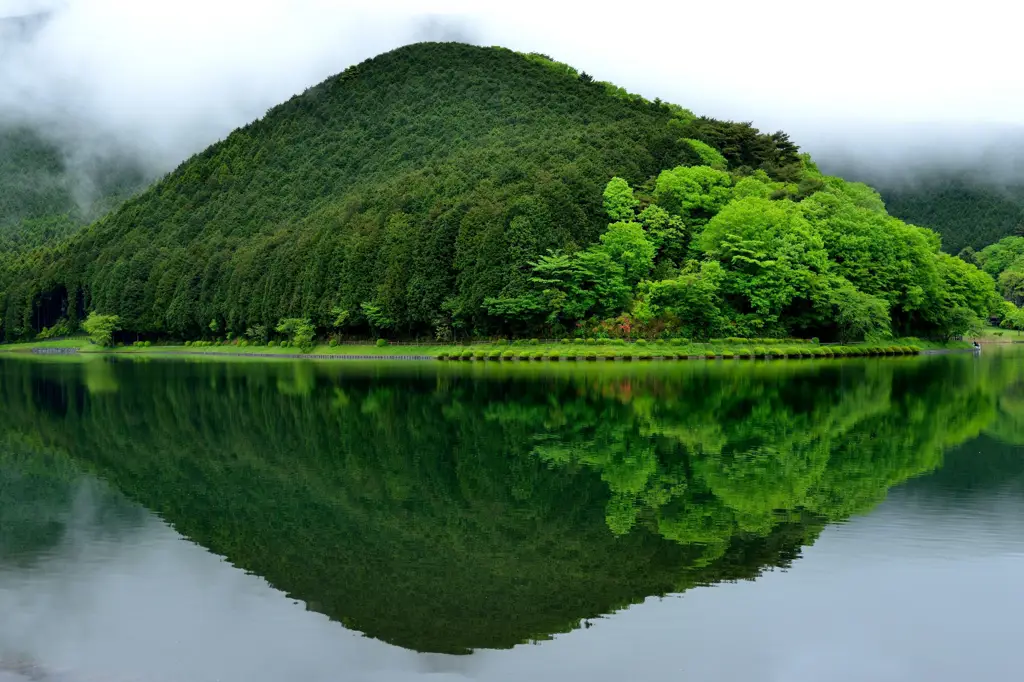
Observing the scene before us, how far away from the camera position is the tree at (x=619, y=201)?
97000 millimetres

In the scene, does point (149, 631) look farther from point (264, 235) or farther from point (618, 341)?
point (264, 235)

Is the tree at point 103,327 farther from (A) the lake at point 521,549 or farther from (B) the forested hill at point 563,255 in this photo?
(A) the lake at point 521,549

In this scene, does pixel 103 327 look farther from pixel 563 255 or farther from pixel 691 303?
pixel 691 303

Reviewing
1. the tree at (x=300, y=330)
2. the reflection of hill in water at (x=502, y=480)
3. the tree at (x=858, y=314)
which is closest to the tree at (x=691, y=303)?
the tree at (x=858, y=314)

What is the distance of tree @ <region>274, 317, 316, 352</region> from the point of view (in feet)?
348

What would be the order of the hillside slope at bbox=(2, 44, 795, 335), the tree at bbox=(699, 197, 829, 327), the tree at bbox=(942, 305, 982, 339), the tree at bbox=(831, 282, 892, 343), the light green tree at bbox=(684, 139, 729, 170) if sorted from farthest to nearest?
the light green tree at bbox=(684, 139, 729, 170)
the tree at bbox=(942, 305, 982, 339)
the hillside slope at bbox=(2, 44, 795, 335)
the tree at bbox=(699, 197, 829, 327)
the tree at bbox=(831, 282, 892, 343)

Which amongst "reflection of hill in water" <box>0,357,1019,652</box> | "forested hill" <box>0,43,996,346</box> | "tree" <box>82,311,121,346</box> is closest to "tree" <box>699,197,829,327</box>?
"forested hill" <box>0,43,996,346</box>

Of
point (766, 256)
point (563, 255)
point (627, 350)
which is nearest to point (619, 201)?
point (563, 255)

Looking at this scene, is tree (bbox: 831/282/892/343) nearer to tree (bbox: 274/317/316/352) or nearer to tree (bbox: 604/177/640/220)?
tree (bbox: 604/177/640/220)

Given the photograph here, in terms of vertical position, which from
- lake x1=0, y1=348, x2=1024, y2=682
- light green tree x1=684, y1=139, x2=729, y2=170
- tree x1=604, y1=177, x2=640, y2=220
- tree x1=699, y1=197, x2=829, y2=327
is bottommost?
lake x1=0, y1=348, x2=1024, y2=682

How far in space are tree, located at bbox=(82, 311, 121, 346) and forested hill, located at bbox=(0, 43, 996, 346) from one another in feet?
7.42

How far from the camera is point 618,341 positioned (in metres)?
79.8

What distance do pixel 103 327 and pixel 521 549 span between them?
13697cm

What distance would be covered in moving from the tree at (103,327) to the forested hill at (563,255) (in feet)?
7.42
